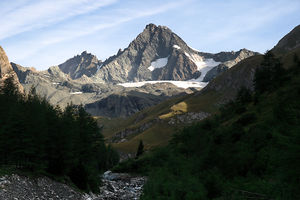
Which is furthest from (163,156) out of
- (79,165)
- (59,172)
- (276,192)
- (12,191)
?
(276,192)

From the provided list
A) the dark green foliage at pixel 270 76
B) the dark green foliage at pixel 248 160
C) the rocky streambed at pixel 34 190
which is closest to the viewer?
the dark green foliage at pixel 248 160

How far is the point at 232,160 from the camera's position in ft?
160

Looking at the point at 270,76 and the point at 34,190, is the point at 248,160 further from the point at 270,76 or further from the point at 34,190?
the point at 270,76

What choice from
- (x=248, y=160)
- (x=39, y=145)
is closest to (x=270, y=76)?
(x=248, y=160)

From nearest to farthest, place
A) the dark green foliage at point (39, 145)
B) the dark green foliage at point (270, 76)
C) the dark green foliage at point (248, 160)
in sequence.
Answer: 1. the dark green foliage at point (248, 160)
2. the dark green foliage at point (39, 145)
3. the dark green foliage at point (270, 76)

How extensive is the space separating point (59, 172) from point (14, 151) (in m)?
13.0

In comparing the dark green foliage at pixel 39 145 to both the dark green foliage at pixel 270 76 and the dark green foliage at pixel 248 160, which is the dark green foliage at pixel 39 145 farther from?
the dark green foliage at pixel 270 76

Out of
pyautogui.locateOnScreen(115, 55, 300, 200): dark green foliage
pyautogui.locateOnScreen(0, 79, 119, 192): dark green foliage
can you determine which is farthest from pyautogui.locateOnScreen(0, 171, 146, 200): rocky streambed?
pyautogui.locateOnScreen(115, 55, 300, 200): dark green foliage

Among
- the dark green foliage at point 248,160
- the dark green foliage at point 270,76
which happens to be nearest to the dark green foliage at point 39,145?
the dark green foliage at point 248,160

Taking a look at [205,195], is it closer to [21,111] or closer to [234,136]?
[234,136]

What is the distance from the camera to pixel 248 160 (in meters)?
46.2

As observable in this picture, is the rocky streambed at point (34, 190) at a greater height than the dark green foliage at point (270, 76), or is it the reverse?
the dark green foliage at point (270, 76)

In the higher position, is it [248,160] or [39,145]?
[39,145]

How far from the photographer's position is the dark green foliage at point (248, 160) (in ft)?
61.0
